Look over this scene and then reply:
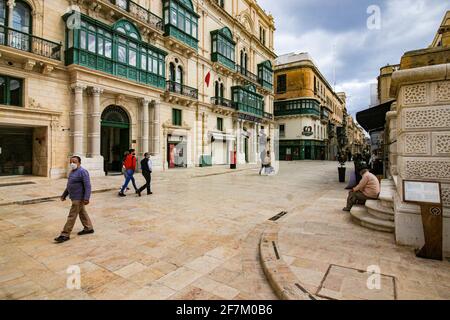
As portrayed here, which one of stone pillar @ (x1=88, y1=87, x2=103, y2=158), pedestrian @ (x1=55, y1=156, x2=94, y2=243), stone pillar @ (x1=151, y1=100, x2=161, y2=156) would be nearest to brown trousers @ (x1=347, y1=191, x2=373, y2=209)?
pedestrian @ (x1=55, y1=156, x2=94, y2=243)

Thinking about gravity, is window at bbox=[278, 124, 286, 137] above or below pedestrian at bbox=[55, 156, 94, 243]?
above

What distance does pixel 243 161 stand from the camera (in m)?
30.5

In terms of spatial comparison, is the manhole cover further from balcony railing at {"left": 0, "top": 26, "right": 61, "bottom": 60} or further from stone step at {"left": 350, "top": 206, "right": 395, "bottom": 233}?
balcony railing at {"left": 0, "top": 26, "right": 61, "bottom": 60}

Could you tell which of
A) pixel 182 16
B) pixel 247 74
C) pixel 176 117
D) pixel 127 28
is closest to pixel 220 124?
pixel 176 117

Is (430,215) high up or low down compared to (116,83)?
down

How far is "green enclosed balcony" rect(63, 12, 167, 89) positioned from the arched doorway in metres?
2.62

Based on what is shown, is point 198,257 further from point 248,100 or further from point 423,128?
point 248,100

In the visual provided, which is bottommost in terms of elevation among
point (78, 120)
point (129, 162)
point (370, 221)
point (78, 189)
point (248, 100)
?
point (370, 221)

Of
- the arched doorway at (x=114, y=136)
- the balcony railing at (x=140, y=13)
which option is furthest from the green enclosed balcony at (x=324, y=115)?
the arched doorway at (x=114, y=136)

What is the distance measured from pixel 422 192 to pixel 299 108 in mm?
41624

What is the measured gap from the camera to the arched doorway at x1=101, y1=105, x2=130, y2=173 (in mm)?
16156

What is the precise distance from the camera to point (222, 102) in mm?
26172

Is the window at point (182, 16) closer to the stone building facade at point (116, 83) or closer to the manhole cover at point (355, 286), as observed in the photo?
the stone building facade at point (116, 83)
